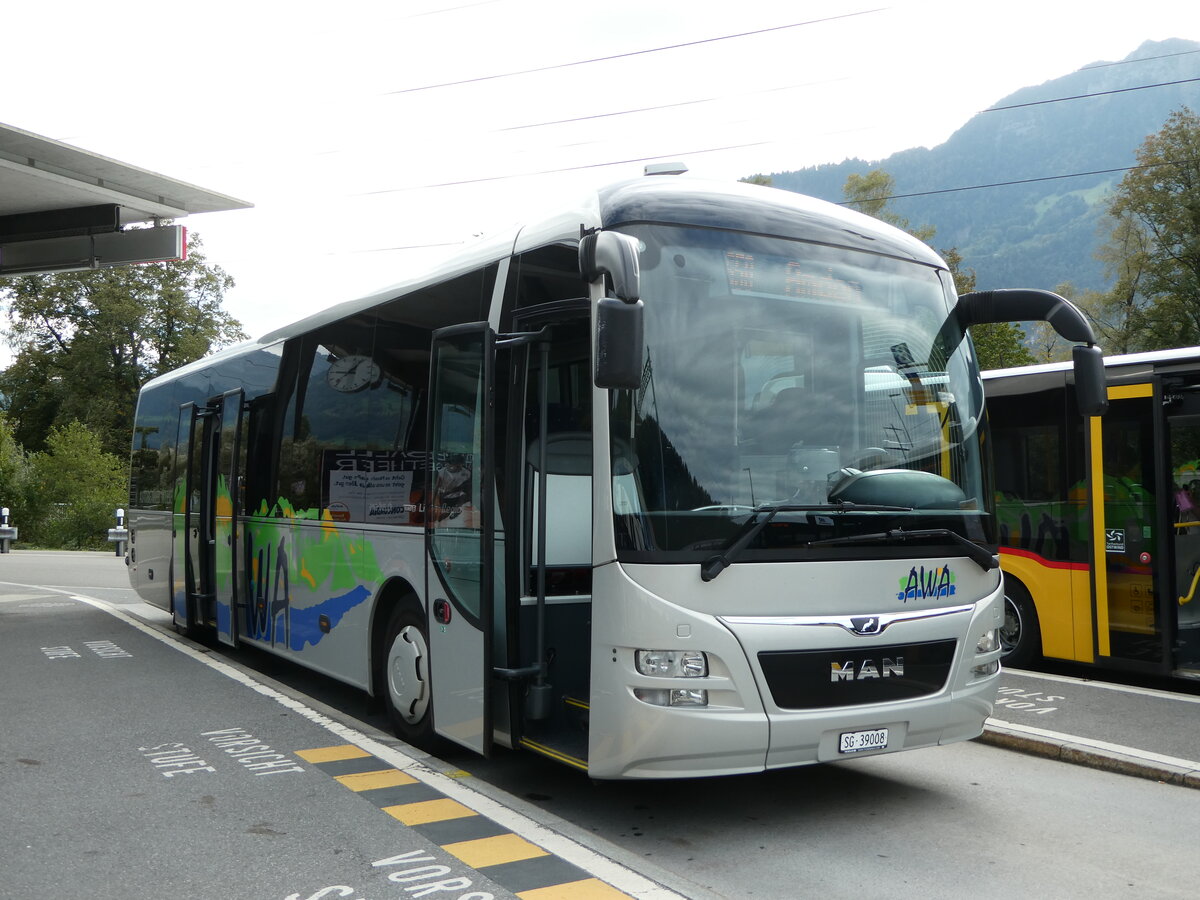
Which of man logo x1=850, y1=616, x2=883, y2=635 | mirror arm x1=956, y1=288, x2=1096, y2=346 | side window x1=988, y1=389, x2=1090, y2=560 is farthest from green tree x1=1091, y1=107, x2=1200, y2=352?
man logo x1=850, y1=616, x2=883, y2=635

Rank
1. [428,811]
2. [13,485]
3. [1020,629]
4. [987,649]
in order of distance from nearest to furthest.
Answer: [428,811], [987,649], [1020,629], [13,485]

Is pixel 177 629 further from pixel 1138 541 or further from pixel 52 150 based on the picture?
pixel 1138 541

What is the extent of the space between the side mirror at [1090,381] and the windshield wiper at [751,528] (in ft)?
5.50

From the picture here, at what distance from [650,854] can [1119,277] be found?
174 feet

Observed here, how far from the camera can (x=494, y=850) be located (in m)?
5.43

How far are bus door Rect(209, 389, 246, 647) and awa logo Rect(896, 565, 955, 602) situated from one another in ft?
23.5

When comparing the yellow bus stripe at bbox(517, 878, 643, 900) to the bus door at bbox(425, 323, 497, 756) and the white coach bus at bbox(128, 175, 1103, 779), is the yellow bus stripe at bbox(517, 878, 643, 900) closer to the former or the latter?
the white coach bus at bbox(128, 175, 1103, 779)

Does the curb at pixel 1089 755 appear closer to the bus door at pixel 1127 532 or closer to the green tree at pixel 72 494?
the bus door at pixel 1127 532

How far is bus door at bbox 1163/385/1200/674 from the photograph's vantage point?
9469mm

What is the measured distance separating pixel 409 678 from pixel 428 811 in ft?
4.91

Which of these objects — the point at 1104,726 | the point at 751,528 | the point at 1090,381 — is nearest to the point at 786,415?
the point at 751,528

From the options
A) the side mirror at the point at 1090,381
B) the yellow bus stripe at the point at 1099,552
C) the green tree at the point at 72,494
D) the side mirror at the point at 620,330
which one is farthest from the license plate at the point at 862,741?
the green tree at the point at 72,494

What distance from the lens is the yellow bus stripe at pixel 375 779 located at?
6.63 meters

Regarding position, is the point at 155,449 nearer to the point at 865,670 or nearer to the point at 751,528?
the point at 751,528
